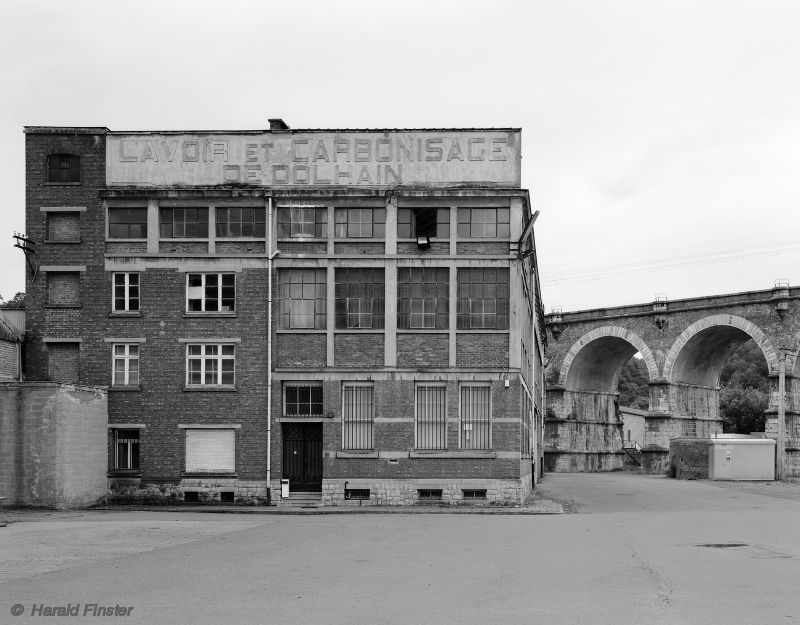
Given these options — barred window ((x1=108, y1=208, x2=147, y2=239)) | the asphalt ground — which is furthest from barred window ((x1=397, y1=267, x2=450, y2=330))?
barred window ((x1=108, y1=208, x2=147, y2=239))

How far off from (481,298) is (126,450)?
11.8 meters

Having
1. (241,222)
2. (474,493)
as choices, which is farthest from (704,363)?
(241,222)

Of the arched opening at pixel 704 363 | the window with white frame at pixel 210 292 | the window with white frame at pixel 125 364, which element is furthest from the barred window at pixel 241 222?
the arched opening at pixel 704 363

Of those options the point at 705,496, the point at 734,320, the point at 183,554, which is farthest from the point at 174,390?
the point at 734,320

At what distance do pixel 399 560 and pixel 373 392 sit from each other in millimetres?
15052

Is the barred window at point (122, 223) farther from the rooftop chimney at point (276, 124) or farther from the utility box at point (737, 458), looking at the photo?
the utility box at point (737, 458)

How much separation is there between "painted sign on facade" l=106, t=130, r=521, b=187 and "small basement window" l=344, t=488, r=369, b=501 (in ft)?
30.3

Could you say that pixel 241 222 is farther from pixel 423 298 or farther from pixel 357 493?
pixel 357 493

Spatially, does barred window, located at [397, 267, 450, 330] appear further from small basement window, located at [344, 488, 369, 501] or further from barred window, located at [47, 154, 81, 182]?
barred window, located at [47, 154, 81, 182]

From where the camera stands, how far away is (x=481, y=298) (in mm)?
31672

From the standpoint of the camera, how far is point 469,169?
31.8 meters

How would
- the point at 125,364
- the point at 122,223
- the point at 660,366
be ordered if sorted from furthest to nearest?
the point at 660,366
the point at 122,223
the point at 125,364

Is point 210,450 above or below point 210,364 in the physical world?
below

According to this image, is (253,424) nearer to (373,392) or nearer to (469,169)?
(373,392)
